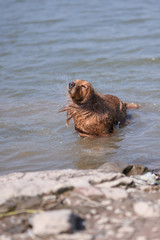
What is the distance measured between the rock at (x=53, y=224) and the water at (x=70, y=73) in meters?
2.19

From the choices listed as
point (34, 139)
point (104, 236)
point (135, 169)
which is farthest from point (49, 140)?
point (104, 236)

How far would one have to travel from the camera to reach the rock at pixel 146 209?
324 centimetres

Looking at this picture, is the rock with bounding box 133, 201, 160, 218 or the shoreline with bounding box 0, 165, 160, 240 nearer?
the shoreline with bounding box 0, 165, 160, 240

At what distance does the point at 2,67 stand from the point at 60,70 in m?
1.71

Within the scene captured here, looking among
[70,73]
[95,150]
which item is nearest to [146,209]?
[95,150]

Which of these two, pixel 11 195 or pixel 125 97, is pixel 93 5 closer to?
pixel 125 97

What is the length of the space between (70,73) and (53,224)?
24.0 ft

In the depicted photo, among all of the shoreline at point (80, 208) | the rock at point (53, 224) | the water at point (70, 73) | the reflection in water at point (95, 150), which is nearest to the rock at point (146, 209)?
the shoreline at point (80, 208)

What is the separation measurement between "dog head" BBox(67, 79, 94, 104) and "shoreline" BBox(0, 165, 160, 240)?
6.03ft

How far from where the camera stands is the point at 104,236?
3010 mm

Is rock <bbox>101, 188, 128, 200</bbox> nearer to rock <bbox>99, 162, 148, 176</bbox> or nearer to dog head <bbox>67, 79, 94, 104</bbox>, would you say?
rock <bbox>99, 162, 148, 176</bbox>

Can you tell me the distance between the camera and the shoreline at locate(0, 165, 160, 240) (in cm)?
302

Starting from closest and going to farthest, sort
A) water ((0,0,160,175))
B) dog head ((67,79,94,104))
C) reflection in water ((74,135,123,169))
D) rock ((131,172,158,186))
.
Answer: rock ((131,172,158,186)), reflection in water ((74,135,123,169)), dog head ((67,79,94,104)), water ((0,0,160,175))

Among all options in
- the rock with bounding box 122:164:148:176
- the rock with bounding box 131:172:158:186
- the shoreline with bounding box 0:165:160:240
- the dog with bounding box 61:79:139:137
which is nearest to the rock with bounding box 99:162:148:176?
the rock with bounding box 122:164:148:176
